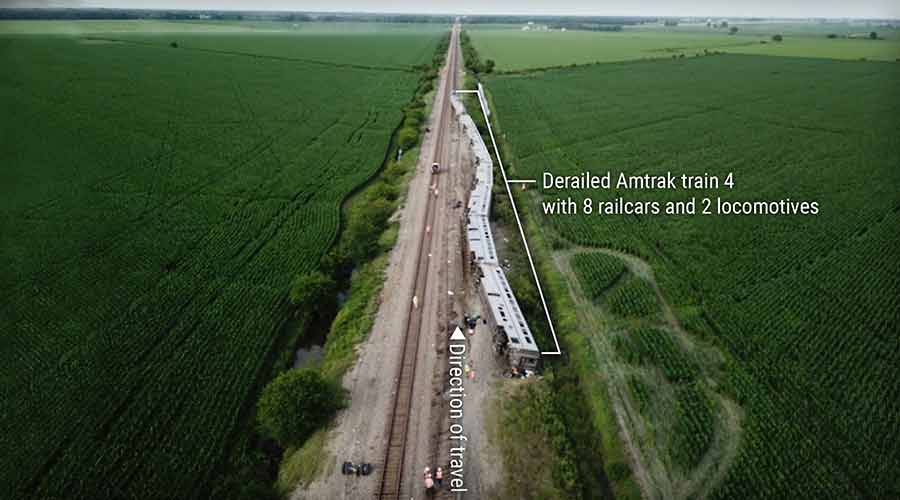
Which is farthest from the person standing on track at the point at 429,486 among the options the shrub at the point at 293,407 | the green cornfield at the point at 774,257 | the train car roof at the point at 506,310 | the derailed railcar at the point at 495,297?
the green cornfield at the point at 774,257

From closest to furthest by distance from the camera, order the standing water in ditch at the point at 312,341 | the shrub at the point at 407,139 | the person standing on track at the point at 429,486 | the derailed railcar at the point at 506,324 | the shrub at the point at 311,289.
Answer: the person standing on track at the point at 429,486 < the derailed railcar at the point at 506,324 < the standing water in ditch at the point at 312,341 < the shrub at the point at 311,289 < the shrub at the point at 407,139

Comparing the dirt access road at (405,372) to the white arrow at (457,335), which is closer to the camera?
the dirt access road at (405,372)

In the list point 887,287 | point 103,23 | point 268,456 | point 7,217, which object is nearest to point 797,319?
point 887,287

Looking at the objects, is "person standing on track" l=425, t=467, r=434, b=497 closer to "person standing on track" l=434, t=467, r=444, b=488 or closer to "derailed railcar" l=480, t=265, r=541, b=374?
"person standing on track" l=434, t=467, r=444, b=488

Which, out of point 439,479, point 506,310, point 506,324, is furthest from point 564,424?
point 506,310

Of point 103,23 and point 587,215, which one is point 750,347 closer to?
point 587,215

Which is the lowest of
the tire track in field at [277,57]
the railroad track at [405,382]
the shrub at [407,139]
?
the railroad track at [405,382]

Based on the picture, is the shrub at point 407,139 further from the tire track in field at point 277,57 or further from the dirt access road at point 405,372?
the tire track in field at point 277,57

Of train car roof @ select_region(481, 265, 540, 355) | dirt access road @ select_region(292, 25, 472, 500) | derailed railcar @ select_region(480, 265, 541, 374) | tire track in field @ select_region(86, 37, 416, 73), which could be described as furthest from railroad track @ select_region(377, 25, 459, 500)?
tire track in field @ select_region(86, 37, 416, 73)
